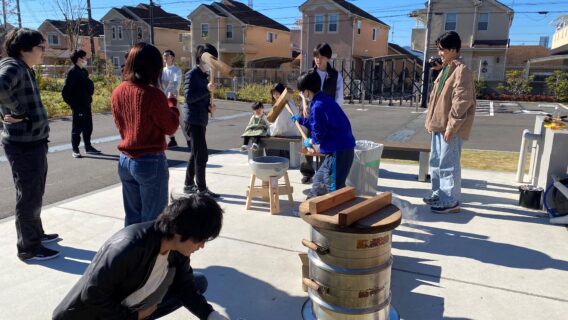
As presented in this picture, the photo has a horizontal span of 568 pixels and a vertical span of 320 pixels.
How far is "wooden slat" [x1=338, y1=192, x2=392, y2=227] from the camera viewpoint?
2.28 metres

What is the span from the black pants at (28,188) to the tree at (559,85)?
2848cm

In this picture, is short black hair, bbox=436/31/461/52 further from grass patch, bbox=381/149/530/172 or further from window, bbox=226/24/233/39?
window, bbox=226/24/233/39

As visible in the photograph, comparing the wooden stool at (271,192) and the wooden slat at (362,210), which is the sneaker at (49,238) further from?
the wooden slat at (362,210)

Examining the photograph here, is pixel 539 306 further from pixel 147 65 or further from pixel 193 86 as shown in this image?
pixel 193 86

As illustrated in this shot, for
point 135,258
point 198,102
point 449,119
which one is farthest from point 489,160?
point 135,258

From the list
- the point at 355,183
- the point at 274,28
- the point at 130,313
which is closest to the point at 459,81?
the point at 355,183

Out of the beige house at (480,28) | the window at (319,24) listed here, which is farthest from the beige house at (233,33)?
the beige house at (480,28)

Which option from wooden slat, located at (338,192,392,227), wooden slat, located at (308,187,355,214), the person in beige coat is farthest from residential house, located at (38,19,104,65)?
wooden slat, located at (338,192,392,227)

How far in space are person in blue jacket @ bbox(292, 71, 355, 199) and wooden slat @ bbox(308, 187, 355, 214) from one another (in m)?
0.91

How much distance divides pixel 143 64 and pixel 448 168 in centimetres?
356

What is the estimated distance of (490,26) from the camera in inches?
1167

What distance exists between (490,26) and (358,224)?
106 feet

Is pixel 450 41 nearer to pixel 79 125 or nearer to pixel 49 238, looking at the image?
pixel 49 238

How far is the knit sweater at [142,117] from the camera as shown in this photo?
2885 mm
